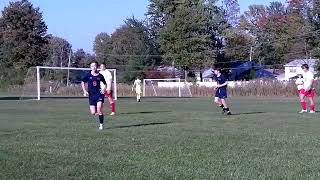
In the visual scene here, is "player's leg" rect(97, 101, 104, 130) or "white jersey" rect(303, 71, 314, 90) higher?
"white jersey" rect(303, 71, 314, 90)

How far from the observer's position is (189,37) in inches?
3474

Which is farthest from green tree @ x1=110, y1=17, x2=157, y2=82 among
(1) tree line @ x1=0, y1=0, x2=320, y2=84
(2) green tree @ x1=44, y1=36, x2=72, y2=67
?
(2) green tree @ x1=44, y1=36, x2=72, y2=67

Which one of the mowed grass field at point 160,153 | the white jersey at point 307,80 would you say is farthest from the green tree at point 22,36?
the mowed grass field at point 160,153

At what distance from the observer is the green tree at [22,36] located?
99125 millimetres

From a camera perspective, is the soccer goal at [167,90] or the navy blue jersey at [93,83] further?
the soccer goal at [167,90]

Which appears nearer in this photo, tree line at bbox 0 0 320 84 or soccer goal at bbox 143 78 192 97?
soccer goal at bbox 143 78 192 97

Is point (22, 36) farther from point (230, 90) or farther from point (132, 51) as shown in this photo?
point (230, 90)

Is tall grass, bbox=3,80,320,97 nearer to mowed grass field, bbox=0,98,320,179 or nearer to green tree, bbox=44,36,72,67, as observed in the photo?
mowed grass field, bbox=0,98,320,179

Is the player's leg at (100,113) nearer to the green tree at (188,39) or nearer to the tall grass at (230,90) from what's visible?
the tall grass at (230,90)

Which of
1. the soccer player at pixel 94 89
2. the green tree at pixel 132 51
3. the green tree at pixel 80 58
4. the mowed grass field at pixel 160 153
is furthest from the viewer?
the green tree at pixel 80 58

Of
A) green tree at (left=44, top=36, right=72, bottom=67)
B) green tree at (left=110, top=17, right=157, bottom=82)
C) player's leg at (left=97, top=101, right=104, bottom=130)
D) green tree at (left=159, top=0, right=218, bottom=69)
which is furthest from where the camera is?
green tree at (left=44, top=36, right=72, bottom=67)

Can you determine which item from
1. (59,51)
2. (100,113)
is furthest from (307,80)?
(59,51)

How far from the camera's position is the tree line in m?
88.1

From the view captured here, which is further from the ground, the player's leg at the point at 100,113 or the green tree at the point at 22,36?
the green tree at the point at 22,36
